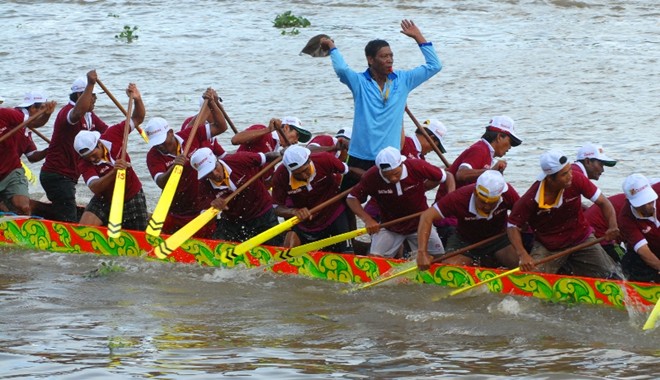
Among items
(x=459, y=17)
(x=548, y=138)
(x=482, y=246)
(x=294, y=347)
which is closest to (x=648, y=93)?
(x=548, y=138)

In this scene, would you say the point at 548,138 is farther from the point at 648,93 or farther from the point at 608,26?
the point at 608,26

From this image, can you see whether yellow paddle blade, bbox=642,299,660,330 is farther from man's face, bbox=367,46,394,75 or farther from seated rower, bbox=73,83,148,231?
seated rower, bbox=73,83,148,231

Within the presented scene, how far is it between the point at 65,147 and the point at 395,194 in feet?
12.7

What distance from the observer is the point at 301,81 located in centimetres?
2211

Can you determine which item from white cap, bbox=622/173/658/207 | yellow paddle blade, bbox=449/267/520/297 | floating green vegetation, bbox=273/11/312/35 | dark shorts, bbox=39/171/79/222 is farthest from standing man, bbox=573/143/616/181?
floating green vegetation, bbox=273/11/312/35

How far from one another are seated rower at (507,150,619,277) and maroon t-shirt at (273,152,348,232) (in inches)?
71.3

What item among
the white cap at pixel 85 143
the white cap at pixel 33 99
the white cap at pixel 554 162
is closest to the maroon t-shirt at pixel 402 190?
the white cap at pixel 554 162

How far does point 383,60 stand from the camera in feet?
33.2

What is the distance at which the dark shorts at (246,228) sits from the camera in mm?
11016

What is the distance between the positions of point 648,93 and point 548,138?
10.1ft

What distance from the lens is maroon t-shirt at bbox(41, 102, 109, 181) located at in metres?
12.0

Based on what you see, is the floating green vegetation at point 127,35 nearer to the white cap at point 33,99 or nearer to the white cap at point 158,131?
the white cap at point 33,99

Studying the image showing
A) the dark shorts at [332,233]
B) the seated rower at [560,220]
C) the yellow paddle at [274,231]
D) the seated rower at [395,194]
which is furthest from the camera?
the dark shorts at [332,233]

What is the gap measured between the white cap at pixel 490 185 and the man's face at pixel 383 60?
145cm
